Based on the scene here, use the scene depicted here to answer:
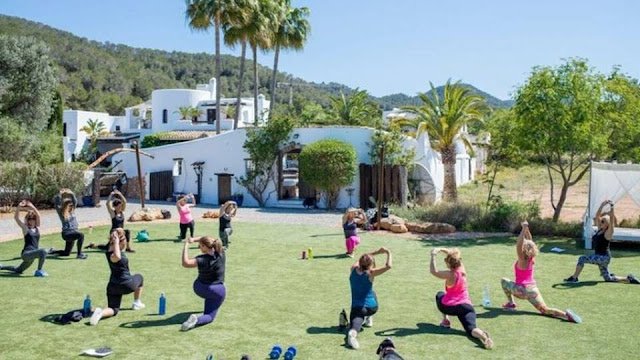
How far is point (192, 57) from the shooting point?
133m

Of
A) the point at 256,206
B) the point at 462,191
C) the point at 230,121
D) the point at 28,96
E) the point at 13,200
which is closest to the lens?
the point at 13,200

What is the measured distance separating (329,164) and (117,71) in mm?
82053

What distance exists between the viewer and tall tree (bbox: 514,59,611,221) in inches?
766

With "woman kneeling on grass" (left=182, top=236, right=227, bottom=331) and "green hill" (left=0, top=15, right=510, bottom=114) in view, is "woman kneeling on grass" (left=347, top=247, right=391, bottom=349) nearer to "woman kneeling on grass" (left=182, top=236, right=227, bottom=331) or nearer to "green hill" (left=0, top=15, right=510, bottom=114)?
"woman kneeling on grass" (left=182, top=236, right=227, bottom=331)

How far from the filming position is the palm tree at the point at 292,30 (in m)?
41.2

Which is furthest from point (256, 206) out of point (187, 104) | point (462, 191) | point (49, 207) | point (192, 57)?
point (192, 57)

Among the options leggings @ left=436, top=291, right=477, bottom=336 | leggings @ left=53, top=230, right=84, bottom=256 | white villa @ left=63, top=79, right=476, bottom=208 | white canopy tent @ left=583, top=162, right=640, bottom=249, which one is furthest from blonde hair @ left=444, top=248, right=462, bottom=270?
white villa @ left=63, top=79, right=476, bottom=208

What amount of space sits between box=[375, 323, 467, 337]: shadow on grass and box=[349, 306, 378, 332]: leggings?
1.05ft

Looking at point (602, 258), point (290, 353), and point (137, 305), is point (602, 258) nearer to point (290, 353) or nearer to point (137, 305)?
point (290, 353)

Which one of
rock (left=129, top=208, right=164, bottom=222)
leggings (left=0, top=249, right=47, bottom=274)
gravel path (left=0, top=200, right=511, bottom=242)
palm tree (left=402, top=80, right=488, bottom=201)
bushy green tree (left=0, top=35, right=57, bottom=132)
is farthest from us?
bushy green tree (left=0, top=35, right=57, bottom=132)

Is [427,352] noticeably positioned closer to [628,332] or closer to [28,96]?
[628,332]

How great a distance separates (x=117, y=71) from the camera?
100438 millimetres

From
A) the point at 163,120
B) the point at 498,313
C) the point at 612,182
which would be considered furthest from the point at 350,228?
the point at 163,120

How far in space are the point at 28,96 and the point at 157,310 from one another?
29717mm
